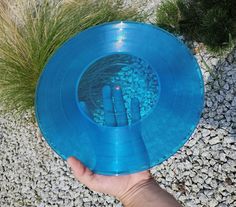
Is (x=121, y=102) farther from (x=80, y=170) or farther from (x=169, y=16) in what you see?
(x=169, y=16)

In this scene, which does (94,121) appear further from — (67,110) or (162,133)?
(162,133)

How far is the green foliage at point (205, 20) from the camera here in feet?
9.80

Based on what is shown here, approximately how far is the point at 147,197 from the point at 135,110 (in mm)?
555

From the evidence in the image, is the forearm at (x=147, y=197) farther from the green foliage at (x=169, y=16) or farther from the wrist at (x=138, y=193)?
the green foliage at (x=169, y=16)

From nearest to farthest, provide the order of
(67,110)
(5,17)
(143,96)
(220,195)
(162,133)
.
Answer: (162,133), (67,110), (143,96), (220,195), (5,17)

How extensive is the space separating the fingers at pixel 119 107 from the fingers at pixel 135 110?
5 cm

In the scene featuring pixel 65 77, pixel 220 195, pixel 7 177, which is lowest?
pixel 7 177

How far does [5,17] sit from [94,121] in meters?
1.40

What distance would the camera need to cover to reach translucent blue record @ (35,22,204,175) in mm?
2066

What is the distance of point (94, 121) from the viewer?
7.54ft

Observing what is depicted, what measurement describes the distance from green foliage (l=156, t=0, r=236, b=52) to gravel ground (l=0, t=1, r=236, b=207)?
0.13 m

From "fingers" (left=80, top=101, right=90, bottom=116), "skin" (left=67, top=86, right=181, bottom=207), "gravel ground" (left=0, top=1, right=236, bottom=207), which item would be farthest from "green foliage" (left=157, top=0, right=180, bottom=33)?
"skin" (left=67, top=86, right=181, bottom=207)

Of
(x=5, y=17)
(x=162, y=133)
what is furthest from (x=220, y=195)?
(x=5, y=17)

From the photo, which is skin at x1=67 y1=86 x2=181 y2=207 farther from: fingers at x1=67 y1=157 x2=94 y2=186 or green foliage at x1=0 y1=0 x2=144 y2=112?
green foliage at x1=0 y1=0 x2=144 y2=112
